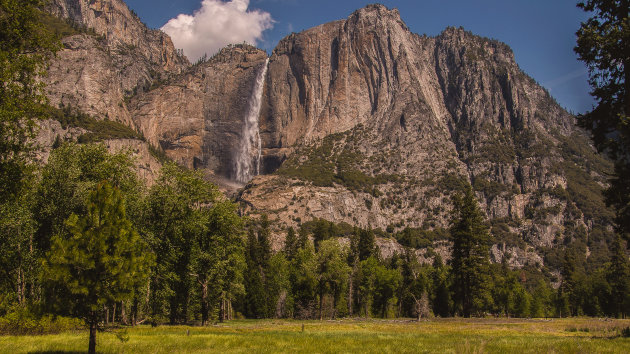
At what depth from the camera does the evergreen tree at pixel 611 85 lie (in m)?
18.7

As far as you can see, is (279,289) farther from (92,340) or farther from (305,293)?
(92,340)

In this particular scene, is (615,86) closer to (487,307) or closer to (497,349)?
(497,349)

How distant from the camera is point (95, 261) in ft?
55.8

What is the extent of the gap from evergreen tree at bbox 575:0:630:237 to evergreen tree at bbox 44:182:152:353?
2024cm

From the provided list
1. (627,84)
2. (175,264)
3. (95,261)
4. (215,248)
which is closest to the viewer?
(95,261)

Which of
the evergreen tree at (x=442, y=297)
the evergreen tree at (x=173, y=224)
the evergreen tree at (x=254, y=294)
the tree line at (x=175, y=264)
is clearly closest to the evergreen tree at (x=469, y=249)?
the tree line at (x=175, y=264)

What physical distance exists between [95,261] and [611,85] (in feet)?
74.9

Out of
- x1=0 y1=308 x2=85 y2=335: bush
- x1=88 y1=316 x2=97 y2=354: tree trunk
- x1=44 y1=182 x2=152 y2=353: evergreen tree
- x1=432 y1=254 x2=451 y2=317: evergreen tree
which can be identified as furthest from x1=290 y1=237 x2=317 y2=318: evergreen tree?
x1=44 y1=182 x2=152 y2=353: evergreen tree

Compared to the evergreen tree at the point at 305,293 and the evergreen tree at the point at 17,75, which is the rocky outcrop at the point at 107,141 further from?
the evergreen tree at the point at 17,75

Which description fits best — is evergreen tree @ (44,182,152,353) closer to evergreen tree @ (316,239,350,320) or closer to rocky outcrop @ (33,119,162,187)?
evergreen tree @ (316,239,350,320)

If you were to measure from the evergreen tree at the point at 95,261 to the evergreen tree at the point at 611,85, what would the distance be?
2024cm

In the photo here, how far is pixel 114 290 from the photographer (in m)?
17.3

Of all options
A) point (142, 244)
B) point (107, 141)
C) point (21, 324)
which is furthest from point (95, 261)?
point (107, 141)

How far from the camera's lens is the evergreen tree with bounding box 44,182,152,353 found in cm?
1670
